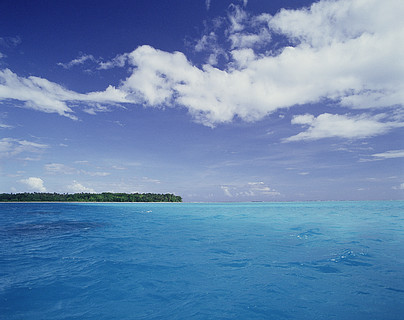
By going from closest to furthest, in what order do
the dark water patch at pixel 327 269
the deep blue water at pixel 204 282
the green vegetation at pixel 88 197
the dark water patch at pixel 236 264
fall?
the deep blue water at pixel 204 282 → the dark water patch at pixel 327 269 → the dark water patch at pixel 236 264 → the green vegetation at pixel 88 197

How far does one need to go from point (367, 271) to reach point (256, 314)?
608 centimetres

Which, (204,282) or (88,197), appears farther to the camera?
(88,197)

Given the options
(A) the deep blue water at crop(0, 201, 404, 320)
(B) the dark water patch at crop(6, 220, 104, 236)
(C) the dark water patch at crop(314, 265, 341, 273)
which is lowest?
(B) the dark water patch at crop(6, 220, 104, 236)

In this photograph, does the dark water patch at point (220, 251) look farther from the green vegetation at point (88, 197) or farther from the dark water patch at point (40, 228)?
the green vegetation at point (88, 197)

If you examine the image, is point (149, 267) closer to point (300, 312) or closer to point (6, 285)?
point (6, 285)

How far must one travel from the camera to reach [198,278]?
812cm

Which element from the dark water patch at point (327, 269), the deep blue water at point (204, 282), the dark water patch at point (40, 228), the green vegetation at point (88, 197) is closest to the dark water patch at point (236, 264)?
the deep blue water at point (204, 282)

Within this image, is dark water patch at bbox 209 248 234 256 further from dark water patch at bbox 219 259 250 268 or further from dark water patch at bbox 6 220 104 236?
dark water patch at bbox 6 220 104 236

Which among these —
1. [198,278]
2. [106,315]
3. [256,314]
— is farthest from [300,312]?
[106,315]

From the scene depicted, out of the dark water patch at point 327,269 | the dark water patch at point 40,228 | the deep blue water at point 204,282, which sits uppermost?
the dark water patch at point 327,269

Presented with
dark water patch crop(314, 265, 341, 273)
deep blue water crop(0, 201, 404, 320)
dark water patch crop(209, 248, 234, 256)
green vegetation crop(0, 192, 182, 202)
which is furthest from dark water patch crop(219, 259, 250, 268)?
green vegetation crop(0, 192, 182, 202)

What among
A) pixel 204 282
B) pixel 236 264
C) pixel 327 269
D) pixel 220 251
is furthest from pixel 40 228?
pixel 327 269

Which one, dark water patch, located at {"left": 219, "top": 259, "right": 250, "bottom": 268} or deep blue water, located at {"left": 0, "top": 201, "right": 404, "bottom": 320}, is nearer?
deep blue water, located at {"left": 0, "top": 201, "right": 404, "bottom": 320}

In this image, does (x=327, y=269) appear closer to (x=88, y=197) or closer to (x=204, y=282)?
(x=204, y=282)
